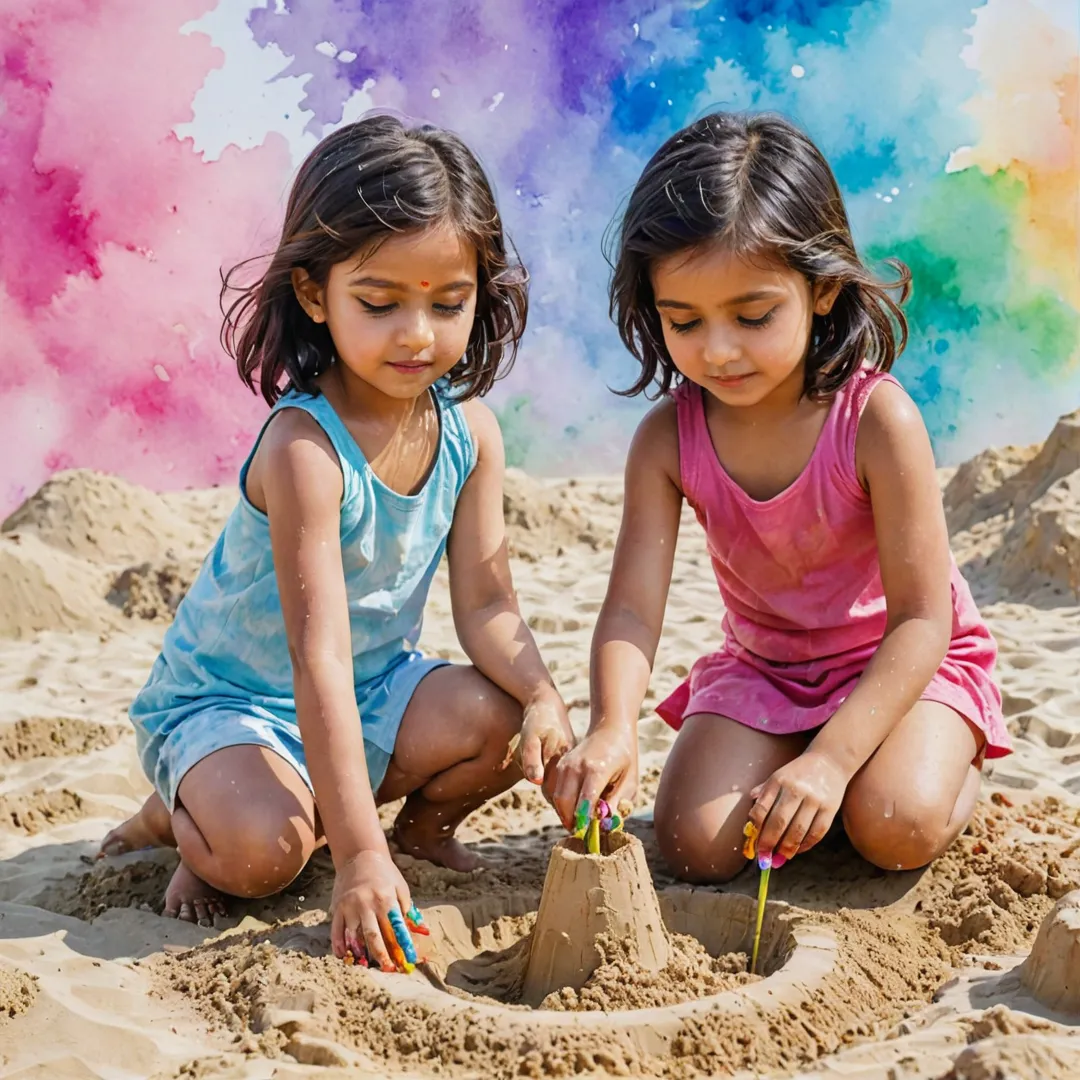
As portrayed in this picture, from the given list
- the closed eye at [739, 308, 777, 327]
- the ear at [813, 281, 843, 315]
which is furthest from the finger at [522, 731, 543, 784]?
the ear at [813, 281, 843, 315]

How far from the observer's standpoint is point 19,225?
20.7 feet

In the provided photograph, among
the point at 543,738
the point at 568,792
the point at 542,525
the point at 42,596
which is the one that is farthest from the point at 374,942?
the point at 542,525

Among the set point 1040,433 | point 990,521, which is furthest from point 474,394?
point 1040,433

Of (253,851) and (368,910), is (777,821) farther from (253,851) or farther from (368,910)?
(253,851)

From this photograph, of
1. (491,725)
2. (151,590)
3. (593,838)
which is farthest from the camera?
(151,590)

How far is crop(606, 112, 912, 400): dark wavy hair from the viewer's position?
252cm

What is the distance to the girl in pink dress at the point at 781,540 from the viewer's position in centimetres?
251

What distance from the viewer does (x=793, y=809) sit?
232cm

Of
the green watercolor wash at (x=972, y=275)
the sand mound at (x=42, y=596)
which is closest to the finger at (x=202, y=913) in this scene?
the sand mound at (x=42, y=596)

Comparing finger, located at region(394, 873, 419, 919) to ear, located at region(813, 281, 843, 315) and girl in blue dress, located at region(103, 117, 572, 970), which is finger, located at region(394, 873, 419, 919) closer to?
girl in blue dress, located at region(103, 117, 572, 970)

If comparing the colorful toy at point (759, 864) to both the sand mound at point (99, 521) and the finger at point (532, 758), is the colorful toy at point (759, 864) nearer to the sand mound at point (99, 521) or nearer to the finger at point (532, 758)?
the finger at point (532, 758)

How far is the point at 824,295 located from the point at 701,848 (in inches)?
42.5

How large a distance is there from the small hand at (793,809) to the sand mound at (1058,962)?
1.27 ft

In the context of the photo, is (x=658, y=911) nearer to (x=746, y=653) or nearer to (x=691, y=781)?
(x=691, y=781)
